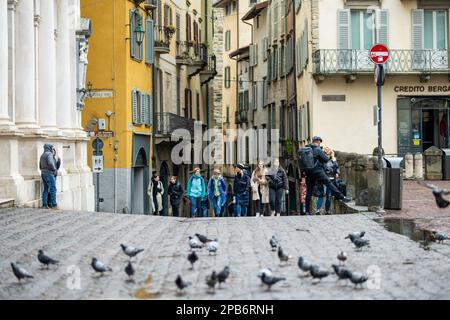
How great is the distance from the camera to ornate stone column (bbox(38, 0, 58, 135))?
30.1 meters

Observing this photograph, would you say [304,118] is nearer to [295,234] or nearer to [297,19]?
[297,19]

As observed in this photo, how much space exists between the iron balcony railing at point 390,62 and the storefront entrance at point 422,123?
4.29 feet

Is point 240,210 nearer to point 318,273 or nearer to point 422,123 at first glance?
point 422,123

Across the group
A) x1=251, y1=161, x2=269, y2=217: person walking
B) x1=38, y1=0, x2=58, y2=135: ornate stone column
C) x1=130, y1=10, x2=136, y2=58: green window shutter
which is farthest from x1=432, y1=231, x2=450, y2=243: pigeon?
x1=130, y1=10, x2=136, y2=58: green window shutter

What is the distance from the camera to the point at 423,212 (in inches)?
882

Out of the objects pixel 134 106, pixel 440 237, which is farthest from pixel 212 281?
pixel 134 106

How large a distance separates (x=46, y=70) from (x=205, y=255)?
16285 millimetres

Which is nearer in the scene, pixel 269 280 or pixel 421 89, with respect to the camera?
pixel 269 280

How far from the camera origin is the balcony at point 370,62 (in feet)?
131

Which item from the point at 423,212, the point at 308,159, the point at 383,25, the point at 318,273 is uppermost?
the point at 383,25

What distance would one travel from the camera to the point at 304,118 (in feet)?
144

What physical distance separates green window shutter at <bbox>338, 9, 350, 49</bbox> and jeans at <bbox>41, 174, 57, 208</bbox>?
17202 mm
